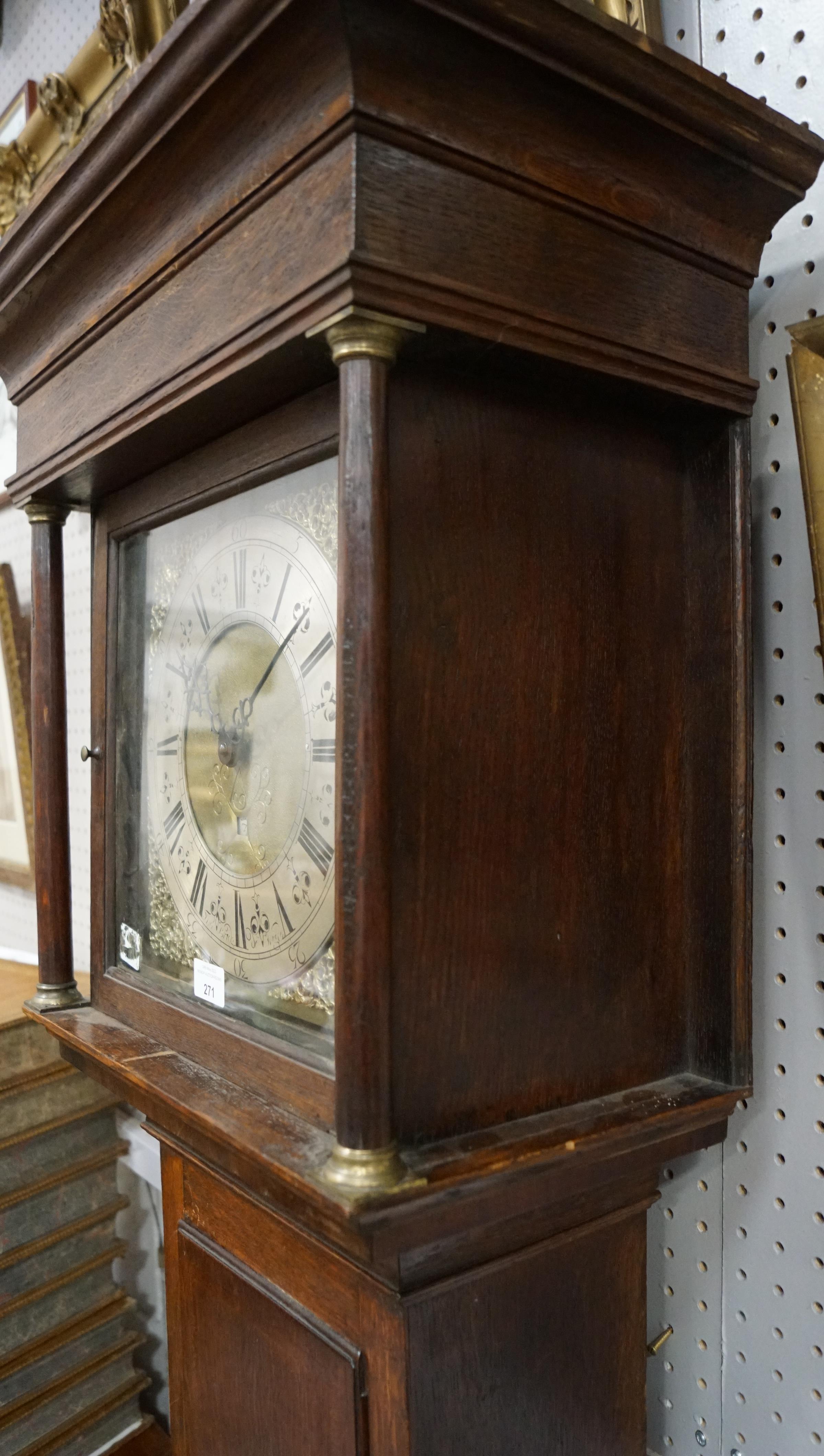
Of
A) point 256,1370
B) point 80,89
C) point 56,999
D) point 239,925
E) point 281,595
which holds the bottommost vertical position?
point 256,1370

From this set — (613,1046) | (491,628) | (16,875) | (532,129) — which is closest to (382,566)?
(491,628)

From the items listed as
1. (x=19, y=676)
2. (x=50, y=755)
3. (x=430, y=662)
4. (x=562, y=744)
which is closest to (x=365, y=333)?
(x=430, y=662)

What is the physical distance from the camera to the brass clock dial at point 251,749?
748 mm

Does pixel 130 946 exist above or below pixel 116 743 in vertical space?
below

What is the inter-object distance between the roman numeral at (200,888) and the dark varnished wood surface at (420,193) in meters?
0.38

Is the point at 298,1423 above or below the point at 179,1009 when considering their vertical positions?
below

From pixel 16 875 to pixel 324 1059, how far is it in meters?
1.44

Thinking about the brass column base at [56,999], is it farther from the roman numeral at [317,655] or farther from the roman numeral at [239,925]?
the roman numeral at [317,655]

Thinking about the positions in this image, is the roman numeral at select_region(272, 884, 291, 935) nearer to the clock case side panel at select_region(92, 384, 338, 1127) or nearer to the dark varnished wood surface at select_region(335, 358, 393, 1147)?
the clock case side panel at select_region(92, 384, 338, 1127)

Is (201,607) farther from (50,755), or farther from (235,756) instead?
(50,755)

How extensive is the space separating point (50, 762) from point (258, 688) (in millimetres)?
386

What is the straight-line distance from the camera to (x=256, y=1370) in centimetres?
84

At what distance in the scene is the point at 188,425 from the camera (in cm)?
81

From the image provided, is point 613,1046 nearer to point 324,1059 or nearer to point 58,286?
point 324,1059
